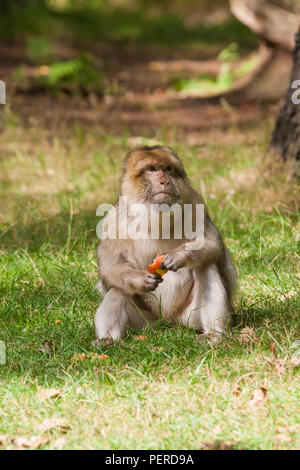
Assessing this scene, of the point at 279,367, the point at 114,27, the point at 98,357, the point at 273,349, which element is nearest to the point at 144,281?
the point at 98,357

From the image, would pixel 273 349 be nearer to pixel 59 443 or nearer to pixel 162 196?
pixel 162 196

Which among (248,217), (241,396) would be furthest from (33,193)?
(241,396)

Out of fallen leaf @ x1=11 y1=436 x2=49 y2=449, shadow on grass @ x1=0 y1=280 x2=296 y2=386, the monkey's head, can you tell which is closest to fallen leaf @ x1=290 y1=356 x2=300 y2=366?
shadow on grass @ x1=0 y1=280 x2=296 y2=386

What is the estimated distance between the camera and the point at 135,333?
15.4ft

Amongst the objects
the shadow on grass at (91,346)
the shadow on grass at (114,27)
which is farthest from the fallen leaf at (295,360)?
the shadow on grass at (114,27)

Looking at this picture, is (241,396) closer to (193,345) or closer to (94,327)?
(193,345)

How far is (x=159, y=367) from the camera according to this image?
4164 mm

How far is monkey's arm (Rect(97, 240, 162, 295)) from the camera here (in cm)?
443

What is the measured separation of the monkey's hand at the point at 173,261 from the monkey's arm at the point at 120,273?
0.28 ft

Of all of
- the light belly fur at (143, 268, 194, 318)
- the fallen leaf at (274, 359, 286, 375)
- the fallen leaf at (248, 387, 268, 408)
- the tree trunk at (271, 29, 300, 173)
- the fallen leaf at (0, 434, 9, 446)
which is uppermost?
the tree trunk at (271, 29, 300, 173)

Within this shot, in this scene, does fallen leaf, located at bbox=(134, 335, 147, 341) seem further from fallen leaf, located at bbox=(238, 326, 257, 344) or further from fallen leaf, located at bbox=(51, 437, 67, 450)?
fallen leaf, located at bbox=(51, 437, 67, 450)

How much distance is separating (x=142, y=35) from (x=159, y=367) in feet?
53.6

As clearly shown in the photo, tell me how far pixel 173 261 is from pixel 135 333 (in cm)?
58

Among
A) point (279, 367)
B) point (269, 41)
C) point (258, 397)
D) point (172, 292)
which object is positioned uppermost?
point (269, 41)
